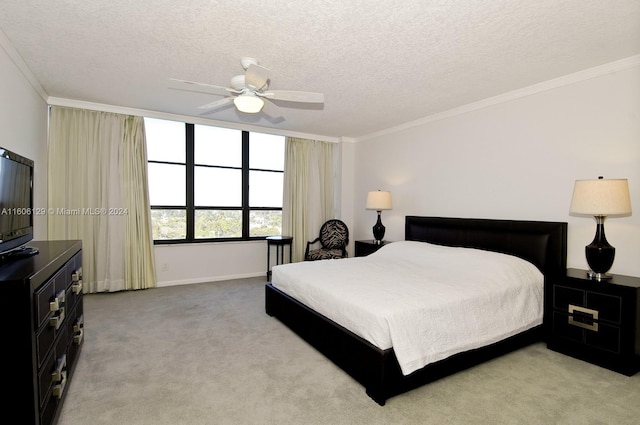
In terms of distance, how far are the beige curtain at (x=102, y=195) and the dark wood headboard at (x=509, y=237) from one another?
401 cm

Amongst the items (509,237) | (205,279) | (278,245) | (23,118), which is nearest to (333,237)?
(278,245)

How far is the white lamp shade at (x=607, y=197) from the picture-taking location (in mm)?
2570

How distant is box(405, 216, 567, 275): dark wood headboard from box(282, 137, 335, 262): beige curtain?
2051mm

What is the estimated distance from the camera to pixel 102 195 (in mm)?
4383

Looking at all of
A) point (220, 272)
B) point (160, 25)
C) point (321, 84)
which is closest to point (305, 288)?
point (321, 84)

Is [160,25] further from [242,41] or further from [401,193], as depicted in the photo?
[401,193]

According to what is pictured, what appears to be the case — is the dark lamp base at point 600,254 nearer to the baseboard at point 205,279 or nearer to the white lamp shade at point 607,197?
the white lamp shade at point 607,197

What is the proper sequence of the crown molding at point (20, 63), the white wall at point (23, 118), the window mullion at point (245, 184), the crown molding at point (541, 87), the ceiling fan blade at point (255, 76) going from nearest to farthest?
the ceiling fan blade at point (255, 76)
the crown molding at point (20, 63)
the white wall at point (23, 118)
the crown molding at point (541, 87)
the window mullion at point (245, 184)

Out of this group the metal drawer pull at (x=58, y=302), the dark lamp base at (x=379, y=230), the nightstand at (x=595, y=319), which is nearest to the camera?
the metal drawer pull at (x=58, y=302)

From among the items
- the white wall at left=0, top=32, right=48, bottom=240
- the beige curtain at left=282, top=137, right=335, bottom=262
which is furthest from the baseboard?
the white wall at left=0, top=32, right=48, bottom=240

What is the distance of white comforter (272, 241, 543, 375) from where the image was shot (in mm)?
2154

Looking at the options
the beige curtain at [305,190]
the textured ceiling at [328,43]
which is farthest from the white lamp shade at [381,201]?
the textured ceiling at [328,43]

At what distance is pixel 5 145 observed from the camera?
267 centimetres

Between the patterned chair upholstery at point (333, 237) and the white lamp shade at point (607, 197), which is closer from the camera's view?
the white lamp shade at point (607, 197)
